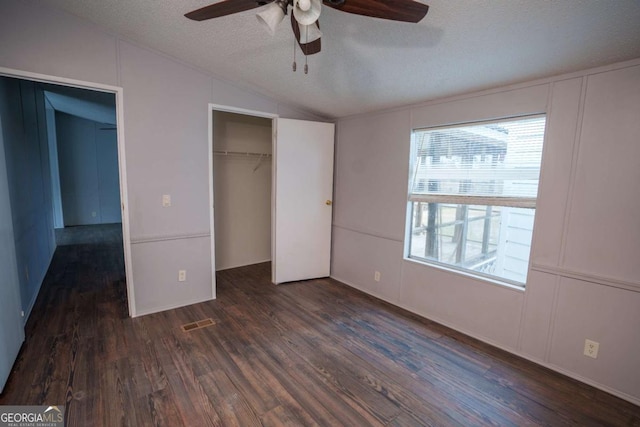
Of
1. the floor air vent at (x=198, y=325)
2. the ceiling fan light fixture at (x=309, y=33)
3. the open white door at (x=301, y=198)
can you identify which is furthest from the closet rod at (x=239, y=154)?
the ceiling fan light fixture at (x=309, y=33)

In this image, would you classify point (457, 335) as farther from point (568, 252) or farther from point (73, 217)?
point (73, 217)

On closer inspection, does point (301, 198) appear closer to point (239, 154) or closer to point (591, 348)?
point (239, 154)

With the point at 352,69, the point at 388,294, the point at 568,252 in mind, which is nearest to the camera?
the point at 568,252

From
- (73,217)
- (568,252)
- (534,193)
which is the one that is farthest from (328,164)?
(73,217)

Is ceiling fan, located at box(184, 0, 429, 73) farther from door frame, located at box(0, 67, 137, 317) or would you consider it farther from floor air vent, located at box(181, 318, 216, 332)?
floor air vent, located at box(181, 318, 216, 332)

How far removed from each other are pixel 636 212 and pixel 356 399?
84.1 inches

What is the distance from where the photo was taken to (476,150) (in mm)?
2541

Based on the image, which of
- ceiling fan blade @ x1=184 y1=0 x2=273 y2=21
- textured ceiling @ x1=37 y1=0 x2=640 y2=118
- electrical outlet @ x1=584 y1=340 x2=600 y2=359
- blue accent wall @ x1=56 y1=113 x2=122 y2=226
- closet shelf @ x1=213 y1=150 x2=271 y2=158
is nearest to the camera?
ceiling fan blade @ x1=184 y1=0 x2=273 y2=21

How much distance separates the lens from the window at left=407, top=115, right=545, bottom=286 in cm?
227

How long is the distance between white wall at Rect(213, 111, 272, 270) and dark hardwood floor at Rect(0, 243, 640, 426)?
4.65 feet

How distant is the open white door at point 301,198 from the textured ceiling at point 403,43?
0.63m

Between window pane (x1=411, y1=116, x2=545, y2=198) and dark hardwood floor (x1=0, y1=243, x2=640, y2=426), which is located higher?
window pane (x1=411, y1=116, x2=545, y2=198)

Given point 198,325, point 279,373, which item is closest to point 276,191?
point 198,325

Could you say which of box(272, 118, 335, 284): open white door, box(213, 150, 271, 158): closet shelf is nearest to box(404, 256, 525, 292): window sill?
box(272, 118, 335, 284): open white door
